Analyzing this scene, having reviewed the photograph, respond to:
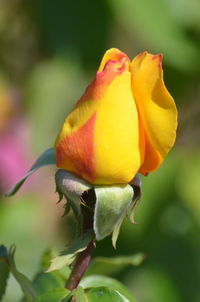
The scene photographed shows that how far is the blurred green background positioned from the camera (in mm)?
1991

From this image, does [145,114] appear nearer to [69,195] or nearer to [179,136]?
[69,195]

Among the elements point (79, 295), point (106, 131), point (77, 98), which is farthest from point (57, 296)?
point (77, 98)

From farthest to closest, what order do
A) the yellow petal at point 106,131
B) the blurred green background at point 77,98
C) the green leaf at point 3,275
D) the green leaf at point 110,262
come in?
the blurred green background at point 77,98, the green leaf at point 110,262, the green leaf at point 3,275, the yellow petal at point 106,131

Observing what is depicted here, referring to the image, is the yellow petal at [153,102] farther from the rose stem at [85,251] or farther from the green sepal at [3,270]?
the green sepal at [3,270]

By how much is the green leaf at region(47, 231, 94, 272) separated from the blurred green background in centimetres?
107

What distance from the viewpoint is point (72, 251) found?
2.52 feet

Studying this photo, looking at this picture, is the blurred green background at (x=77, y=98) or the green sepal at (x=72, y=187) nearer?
the green sepal at (x=72, y=187)

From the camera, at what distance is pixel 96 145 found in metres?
0.75

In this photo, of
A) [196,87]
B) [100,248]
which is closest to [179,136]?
[196,87]

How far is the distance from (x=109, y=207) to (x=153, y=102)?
96mm

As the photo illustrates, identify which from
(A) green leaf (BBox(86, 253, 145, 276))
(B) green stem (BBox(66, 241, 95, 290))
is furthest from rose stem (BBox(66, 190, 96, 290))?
(A) green leaf (BBox(86, 253, 145, 276))

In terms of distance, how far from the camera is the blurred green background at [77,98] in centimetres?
199

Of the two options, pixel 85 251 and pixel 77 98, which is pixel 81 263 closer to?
pixel 85 251

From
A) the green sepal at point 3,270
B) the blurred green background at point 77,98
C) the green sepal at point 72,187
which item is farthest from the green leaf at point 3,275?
the blurred green background at point 77,98
